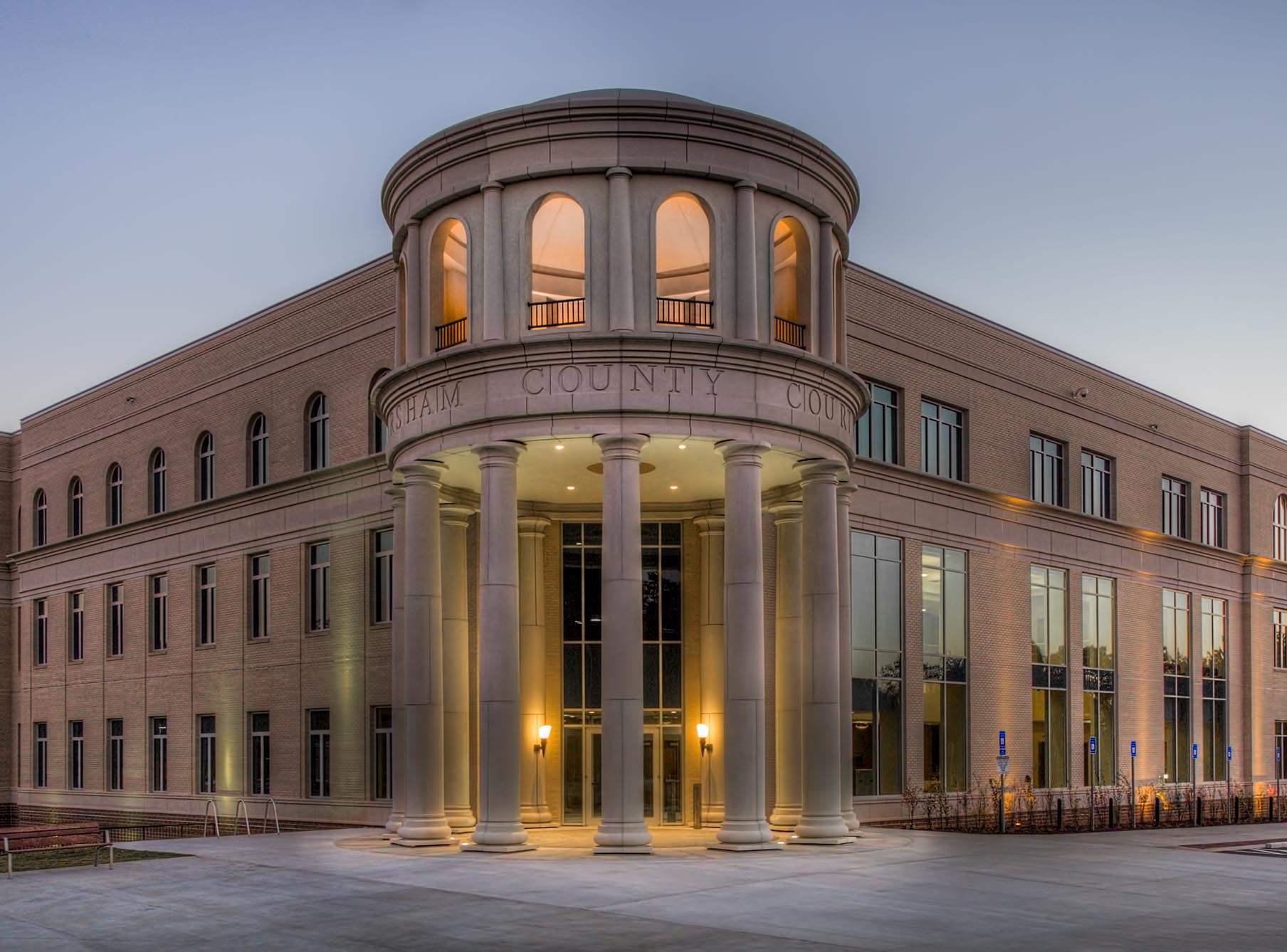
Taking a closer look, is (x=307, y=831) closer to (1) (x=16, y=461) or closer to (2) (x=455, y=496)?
(2) (x=455, y=496)

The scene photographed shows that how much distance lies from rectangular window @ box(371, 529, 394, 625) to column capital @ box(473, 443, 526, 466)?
11497mm

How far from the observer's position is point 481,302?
28.9 metres

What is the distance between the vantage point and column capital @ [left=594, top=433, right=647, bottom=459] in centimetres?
2758

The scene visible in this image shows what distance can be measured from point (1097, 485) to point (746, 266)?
87.2 ft

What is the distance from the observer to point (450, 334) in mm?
31078

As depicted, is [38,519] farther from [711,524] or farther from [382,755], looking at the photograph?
[711,524]

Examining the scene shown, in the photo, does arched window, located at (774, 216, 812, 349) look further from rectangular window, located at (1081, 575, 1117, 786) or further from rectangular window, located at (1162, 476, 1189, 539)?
rectangular window, located at (1162, 476, 1189, 539)

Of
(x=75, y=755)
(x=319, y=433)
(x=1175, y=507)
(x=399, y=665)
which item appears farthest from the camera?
(x=1175, y=507)

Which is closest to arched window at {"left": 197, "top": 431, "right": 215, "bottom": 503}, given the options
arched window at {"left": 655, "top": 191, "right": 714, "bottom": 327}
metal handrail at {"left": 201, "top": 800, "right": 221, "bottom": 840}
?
metal handrail at {"left": 201, "top": 800, "right": 221, "bottom": 840}

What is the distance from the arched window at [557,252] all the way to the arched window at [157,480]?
19154 mm

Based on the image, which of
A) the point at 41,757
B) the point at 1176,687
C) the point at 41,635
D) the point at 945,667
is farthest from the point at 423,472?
the point at 1176,687

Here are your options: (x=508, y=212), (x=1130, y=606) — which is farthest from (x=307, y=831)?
(x=1130, y=606)

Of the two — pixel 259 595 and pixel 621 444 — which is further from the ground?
pixel 621 444

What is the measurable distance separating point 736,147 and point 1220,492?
3766cm
